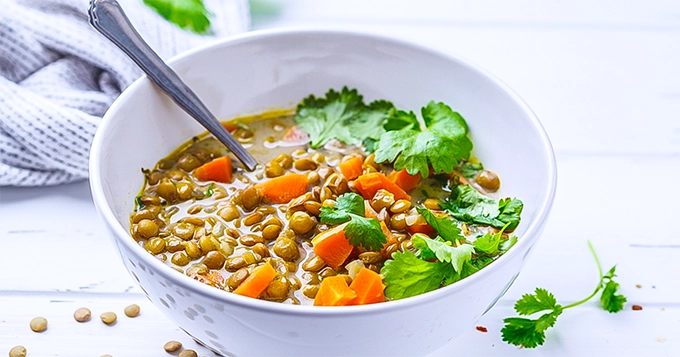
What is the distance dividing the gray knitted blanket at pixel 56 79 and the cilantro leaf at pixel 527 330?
180 cm

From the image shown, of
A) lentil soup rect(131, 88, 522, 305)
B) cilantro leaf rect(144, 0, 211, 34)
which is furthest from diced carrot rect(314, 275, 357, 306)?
cilantro leaf rect(144, 0, 211, 34)

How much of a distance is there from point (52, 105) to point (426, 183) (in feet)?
5.09

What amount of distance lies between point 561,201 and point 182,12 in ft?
6.38

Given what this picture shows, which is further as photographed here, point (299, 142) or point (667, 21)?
point (667, 21)

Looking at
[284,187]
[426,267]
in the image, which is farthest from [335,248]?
[284,187]

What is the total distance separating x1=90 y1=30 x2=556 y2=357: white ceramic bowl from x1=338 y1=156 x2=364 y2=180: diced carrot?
48 centimetres

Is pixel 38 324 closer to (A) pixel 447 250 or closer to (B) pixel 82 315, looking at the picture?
(B) pixel 82 315

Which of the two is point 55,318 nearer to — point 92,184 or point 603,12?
point 92,184

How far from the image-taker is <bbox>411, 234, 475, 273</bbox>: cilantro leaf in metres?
2.38

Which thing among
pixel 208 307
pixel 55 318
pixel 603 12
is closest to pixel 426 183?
pixel 208 307

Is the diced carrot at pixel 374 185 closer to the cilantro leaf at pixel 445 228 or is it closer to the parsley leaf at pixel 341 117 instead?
the cilantro leaf at pixel 445 228

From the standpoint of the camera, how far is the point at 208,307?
7.04 feet

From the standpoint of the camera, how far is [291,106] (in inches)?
135

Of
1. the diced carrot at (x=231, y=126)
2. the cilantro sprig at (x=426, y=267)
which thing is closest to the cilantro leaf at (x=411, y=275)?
the cilantro sprig at (x=426, y=267)
